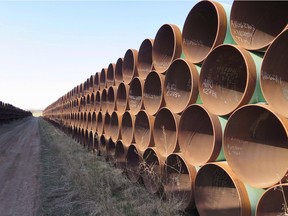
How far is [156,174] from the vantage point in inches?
196

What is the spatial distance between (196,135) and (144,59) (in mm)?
2589

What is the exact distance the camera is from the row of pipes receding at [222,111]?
2807 millimetres

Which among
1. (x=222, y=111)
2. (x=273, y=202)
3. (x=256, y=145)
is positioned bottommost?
(x=273, y=202)

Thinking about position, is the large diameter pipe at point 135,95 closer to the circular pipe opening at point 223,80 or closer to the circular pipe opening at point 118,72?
the circular pipe opening at point 118,72

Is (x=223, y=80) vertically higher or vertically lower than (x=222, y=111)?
higher

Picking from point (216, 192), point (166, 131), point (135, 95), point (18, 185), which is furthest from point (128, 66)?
point (216, 192)

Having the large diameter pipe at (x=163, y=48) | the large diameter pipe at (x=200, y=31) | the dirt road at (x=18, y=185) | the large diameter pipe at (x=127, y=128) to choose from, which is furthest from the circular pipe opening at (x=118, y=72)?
the large diameter pipe at (x=200, y=31)

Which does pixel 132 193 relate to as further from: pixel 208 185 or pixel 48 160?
pixel 48 160

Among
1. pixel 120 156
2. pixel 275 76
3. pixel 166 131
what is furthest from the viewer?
pixel 120 156

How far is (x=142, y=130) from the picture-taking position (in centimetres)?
606

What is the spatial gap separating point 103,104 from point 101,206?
16.3 feet

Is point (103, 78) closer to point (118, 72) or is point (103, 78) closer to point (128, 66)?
point (118, 72)

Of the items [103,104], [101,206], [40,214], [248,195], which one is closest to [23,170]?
[103,104]

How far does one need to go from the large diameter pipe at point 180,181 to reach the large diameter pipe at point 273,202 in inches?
47.8
